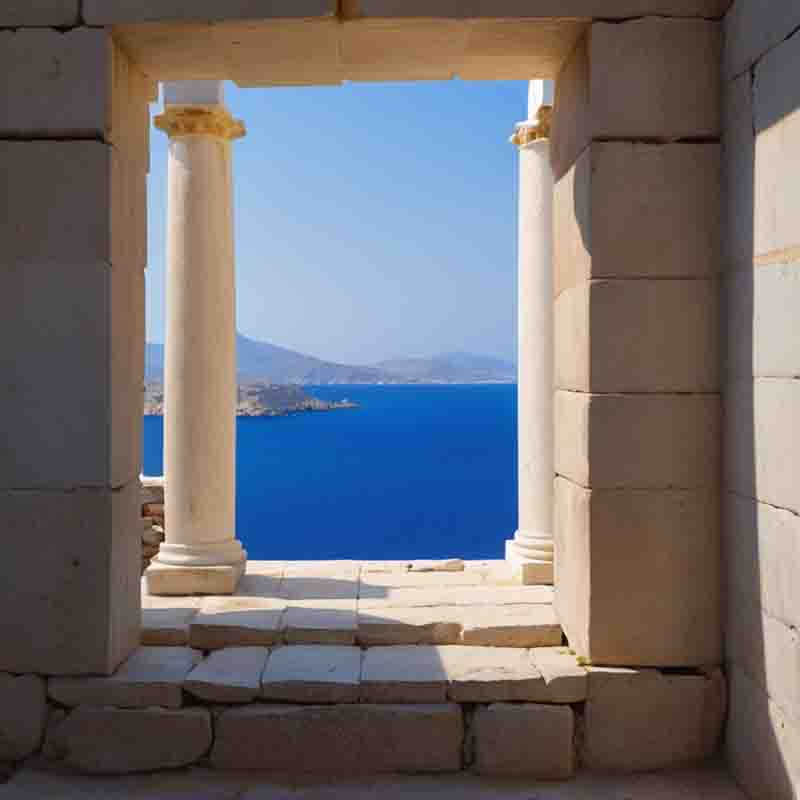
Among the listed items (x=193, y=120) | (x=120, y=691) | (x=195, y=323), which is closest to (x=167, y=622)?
(x=120, y=691)

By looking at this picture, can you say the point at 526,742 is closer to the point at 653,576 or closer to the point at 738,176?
the point at 653,576

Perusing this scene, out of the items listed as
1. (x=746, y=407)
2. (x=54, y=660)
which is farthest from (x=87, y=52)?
(x=746, y=407)

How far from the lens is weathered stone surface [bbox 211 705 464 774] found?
18.2 ft

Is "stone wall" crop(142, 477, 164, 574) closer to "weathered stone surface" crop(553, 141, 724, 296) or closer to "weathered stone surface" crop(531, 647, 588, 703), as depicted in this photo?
"weathered stone surface" crop(531, 647, 588, 703)

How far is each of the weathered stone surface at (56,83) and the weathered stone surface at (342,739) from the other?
4.05m

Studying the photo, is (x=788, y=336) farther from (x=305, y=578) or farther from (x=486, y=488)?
(x=486, y=488)

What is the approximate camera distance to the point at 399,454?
72188 mm

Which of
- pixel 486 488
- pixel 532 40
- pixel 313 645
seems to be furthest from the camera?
pixel 486 488

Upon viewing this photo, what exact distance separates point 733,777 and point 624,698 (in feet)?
2.62

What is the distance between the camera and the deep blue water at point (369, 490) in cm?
3791

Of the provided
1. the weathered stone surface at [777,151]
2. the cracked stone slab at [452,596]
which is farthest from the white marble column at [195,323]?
the weathered stone surface at [777,151]

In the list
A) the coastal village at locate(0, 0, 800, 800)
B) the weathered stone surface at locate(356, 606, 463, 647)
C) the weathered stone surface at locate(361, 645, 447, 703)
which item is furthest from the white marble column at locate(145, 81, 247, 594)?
the weathered stone surface at locate(361, 645, 447, 703)

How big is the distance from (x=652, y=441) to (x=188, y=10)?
13.7 feet

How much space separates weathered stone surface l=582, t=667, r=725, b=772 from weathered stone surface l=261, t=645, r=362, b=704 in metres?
1.60
